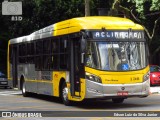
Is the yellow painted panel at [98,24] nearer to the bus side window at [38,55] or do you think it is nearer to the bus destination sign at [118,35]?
the bus destination sign at [118,35]

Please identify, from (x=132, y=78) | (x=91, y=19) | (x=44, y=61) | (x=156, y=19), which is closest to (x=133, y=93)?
(x=132, y=78)

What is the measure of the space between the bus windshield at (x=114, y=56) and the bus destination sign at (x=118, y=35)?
0.23 m

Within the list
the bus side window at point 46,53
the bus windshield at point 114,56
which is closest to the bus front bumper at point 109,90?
the bus windshield at point 114,56

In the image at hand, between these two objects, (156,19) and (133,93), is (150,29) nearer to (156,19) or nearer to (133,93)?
(156,19)

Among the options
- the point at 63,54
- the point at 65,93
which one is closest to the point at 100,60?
the point at 63,54

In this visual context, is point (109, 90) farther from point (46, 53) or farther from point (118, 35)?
point (46, 53)

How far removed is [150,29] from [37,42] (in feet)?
62.5

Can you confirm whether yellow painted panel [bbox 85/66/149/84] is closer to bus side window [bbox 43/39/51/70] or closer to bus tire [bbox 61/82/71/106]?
bus tire [bbox 61/82/71/106]

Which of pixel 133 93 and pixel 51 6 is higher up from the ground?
pixel 51 6

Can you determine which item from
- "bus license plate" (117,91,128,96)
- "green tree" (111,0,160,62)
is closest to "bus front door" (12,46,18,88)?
"green tree" (111,0,160,62)

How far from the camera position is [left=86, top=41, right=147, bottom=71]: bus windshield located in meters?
17.2

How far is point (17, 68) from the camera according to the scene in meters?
26.6

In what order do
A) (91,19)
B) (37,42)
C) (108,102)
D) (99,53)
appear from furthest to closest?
(37,42), (108,102), (91,19), (99,53)

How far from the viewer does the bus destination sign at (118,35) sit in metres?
17.5
